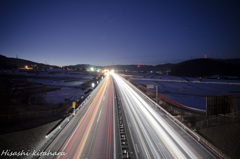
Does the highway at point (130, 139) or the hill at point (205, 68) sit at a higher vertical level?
the hill at point (205, 68)

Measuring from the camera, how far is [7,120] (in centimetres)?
1816

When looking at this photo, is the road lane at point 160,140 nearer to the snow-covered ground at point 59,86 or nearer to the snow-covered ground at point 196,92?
the snow-covered ground at point 196,92

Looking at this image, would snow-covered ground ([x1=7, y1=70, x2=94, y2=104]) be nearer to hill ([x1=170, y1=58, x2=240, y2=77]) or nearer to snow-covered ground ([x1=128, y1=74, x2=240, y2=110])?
snow-covered ground ([x1=128, y1=74, x2=240, y2=110])

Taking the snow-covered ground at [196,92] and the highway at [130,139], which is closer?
the highway at [130,139]

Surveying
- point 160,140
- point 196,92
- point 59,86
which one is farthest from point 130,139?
point 59,86

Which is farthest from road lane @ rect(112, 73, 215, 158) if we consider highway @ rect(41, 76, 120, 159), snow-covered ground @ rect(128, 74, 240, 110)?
snow-covered ground @ rect(128, 74, 240, 110)

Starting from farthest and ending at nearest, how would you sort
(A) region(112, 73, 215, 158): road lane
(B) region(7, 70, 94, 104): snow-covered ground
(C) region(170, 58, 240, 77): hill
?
(C) region(170, 58, 240, 77): hill
(B) region(7, 70, 94, 104): snow-covered ground
(A) region(112, 73, 215, 158): road lane

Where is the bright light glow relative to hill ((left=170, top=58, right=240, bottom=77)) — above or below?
below

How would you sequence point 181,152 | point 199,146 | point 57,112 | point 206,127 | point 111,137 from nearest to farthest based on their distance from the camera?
point 181,152, point 199,146, point 111,137, point 206,127, point 57,112

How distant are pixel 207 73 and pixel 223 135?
473 ft

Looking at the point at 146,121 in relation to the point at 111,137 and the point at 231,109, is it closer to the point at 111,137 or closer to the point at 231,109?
the point at 111,137

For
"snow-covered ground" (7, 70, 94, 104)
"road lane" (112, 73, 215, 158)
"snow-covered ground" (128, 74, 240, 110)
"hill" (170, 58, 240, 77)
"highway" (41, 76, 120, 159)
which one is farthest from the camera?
"hill" (170, 58, 240, 77)

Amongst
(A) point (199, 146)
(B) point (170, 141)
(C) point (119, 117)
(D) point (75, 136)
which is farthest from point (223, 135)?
(D) point (75, 136)

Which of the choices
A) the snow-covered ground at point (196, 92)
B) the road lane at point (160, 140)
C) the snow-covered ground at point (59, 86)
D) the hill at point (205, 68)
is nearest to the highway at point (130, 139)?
the road lane at point (160, 140)
